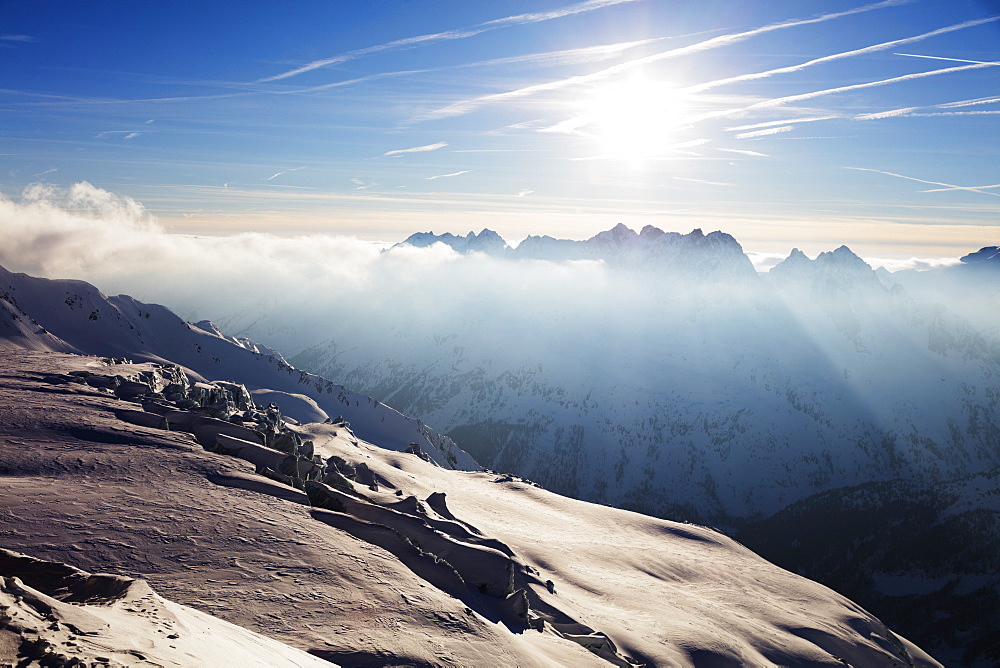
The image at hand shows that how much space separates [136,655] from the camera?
11328 millimetres

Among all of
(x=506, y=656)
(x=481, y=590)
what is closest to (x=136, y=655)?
(x=506, y=656)

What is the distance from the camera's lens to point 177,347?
136 m

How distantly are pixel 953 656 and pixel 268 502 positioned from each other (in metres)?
202

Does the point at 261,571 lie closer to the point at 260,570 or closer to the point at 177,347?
the point at 260,570

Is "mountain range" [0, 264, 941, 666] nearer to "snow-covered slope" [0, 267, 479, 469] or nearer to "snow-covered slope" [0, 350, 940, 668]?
"snow-covered slope" [0, 350, 940, 668]

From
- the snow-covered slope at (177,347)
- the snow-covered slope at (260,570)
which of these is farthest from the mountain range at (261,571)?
the snow-covered slope at (177,347)

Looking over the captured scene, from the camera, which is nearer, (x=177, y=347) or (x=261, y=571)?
(x=261, y=571)

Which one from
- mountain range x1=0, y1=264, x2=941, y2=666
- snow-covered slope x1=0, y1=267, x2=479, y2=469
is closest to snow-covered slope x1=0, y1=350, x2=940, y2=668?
mountain range x1=0, y1=264, x2=941, y2=666

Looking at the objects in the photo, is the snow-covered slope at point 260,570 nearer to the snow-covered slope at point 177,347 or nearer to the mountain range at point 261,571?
the mountain range at point 261,571

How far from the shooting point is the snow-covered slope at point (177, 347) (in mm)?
110938

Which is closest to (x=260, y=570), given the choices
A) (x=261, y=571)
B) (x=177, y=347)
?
(x=261, y=571)

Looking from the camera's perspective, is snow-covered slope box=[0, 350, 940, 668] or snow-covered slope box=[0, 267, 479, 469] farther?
snow-covered slope box=[0, 267, 479, 469]

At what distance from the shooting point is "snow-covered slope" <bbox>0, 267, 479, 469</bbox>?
364 ft

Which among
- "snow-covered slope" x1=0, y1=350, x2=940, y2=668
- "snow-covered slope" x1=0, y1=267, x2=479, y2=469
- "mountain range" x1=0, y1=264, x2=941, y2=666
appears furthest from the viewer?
"snow-covered slope" x1=0, y1=267, x2=479, y2=469
